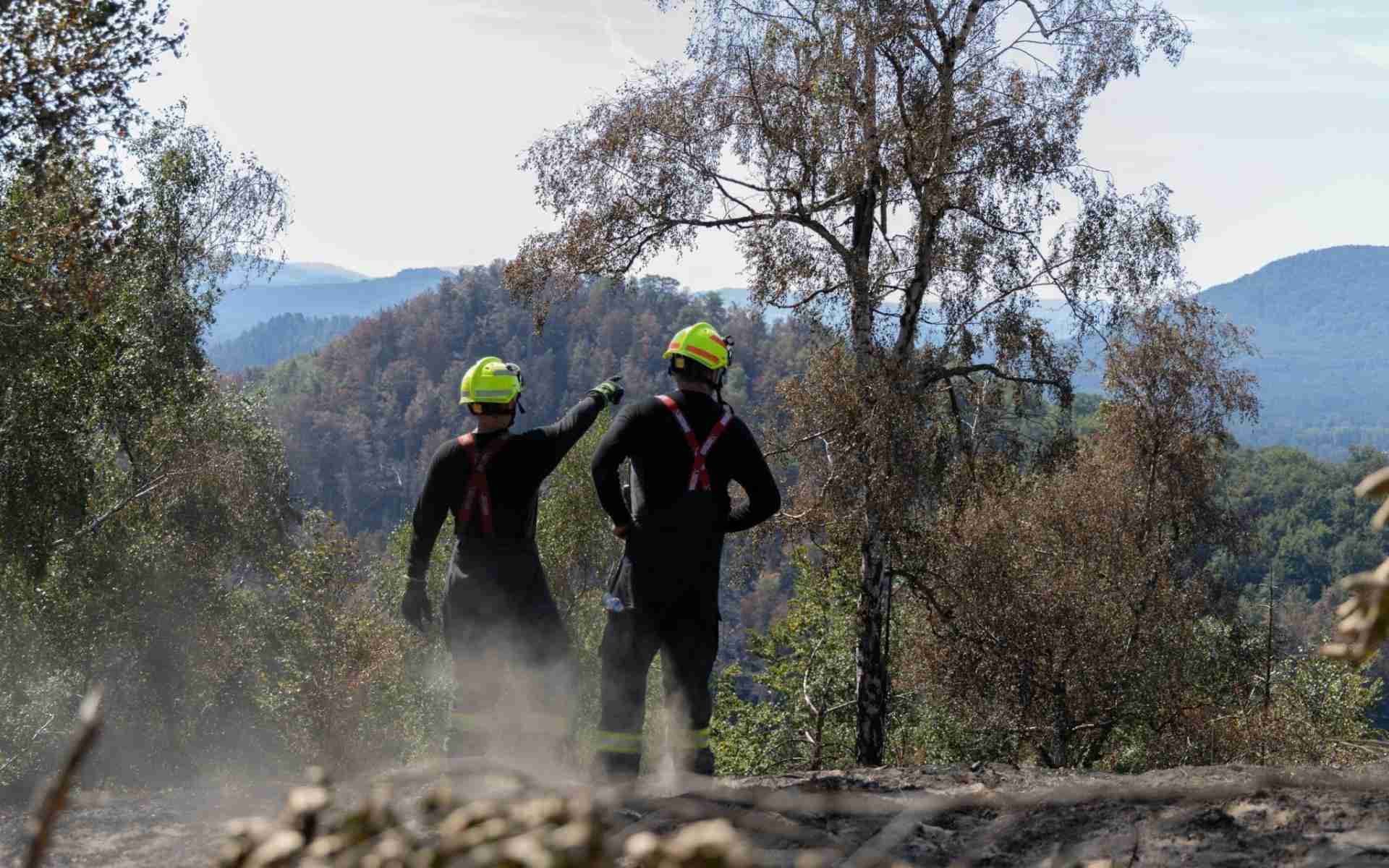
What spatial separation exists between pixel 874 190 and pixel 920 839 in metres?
13.8

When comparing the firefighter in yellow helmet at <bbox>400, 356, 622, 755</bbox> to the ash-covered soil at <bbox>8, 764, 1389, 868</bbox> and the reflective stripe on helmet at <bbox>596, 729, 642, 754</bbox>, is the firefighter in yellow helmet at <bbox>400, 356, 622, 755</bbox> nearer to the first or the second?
the ash-covered soil at <bbox>8, 764, 1389, 868</bbox>

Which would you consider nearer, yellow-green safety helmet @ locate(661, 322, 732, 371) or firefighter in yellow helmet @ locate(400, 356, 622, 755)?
yellow-green safety helmet @ locate(661, 322, 732, 371)

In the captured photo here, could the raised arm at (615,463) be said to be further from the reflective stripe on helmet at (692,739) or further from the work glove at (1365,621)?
the work glove at (1365,621)

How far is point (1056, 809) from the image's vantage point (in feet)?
16.1

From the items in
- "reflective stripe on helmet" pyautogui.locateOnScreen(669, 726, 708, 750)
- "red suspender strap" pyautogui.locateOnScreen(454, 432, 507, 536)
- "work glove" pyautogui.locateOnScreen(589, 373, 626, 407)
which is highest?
"work glove" pyautogui.locateOnScreen(589, 373, 626, 407)

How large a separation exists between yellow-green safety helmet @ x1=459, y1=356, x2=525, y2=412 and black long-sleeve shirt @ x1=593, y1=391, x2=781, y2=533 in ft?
2.03

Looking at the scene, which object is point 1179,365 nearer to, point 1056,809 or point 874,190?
point 874,190

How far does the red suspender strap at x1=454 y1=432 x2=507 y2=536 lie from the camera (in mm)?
6113

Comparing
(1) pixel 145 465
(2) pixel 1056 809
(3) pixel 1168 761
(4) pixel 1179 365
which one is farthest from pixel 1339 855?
(1) pixel 145 465

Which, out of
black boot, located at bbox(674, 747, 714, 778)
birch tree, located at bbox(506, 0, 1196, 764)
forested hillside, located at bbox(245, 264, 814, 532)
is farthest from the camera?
forested hillside, located at bbox(245, 264, 814, 532)

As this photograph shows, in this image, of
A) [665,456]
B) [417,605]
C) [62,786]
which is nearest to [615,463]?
[665,456]

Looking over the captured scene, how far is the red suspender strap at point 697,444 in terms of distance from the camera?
570 centimetres

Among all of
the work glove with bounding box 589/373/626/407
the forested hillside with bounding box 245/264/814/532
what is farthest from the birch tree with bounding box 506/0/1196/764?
the forested hillside with bounding box 245/264/814/532

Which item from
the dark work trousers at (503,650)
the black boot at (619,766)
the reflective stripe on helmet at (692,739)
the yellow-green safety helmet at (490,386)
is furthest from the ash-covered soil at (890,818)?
the yellow-green safety helmet at (490,386)
